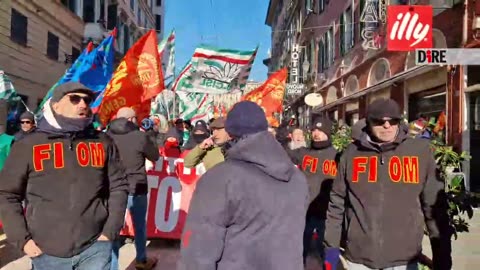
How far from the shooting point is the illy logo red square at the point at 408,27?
993cm

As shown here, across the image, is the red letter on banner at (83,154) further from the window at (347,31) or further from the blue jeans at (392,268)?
the window at (347,31)

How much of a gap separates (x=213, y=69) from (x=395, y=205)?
864 centimetres

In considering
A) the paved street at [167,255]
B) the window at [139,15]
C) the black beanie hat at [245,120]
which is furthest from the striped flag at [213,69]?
the window at [139,15]

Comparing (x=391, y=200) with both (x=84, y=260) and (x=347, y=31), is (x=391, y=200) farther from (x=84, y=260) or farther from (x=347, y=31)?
(x=347, y=31)

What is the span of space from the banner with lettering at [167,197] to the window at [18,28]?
13.1 metres

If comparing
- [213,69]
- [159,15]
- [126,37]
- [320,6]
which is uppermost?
[159,15]

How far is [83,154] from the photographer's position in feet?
10.3

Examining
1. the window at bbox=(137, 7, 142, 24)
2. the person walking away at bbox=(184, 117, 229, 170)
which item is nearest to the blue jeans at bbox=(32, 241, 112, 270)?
the person walking away at bbox=(184, 117, 229, 170)

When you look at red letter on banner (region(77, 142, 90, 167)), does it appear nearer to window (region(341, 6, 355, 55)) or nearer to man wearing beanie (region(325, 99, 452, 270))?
man wearing beanie (region(325, 99, 452, 270))

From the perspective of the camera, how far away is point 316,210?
5246 mm

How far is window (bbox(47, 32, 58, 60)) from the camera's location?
2197cm

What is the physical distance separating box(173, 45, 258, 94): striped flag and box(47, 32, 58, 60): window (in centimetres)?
1240

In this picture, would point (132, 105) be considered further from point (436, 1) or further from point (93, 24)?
point (93, 24)

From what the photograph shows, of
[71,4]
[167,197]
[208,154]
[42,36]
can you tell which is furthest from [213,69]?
[71,4]
